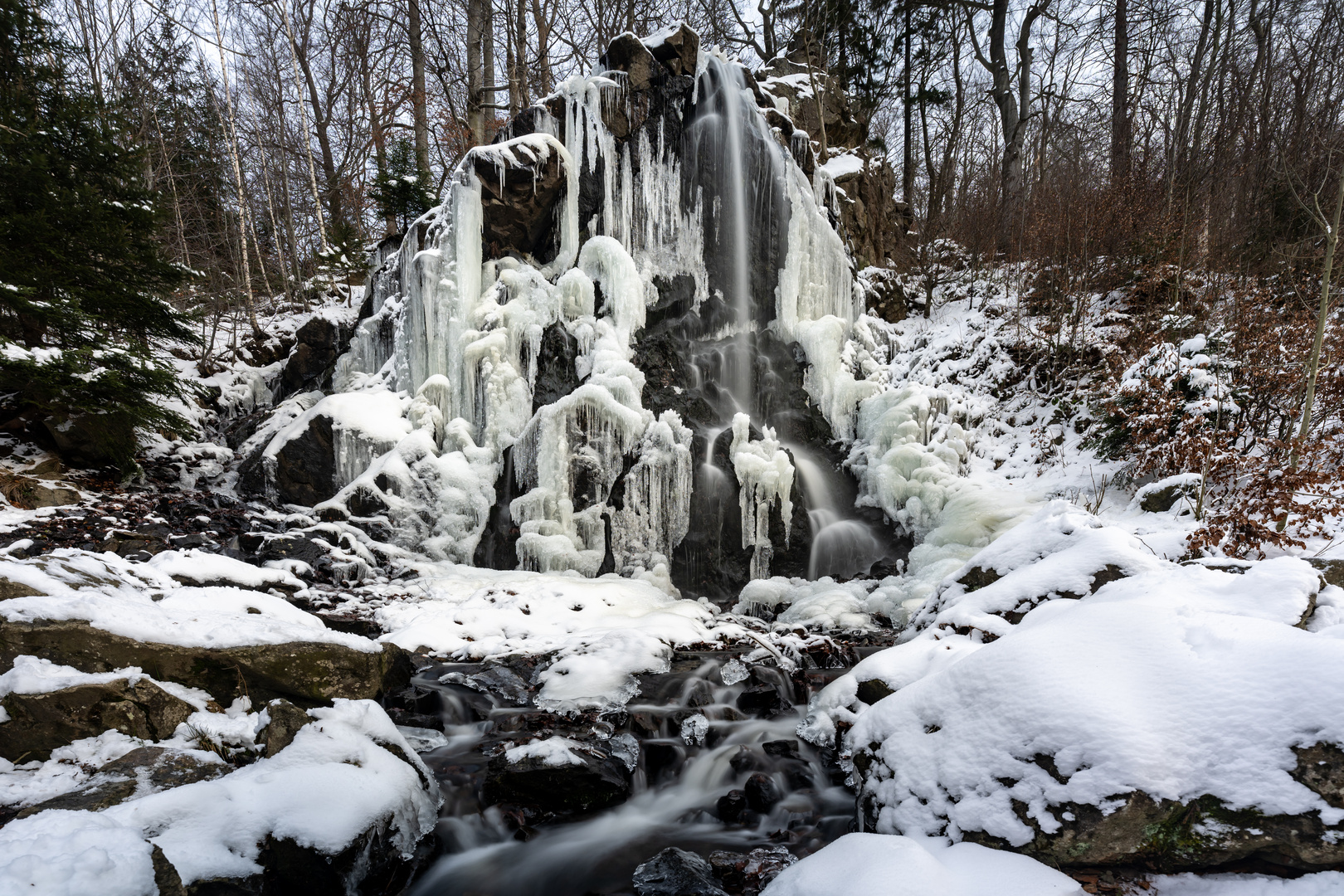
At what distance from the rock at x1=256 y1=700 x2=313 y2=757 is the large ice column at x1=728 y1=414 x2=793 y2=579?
20.1ft

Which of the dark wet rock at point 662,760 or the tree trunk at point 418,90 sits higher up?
the tree trunk at point 418,90

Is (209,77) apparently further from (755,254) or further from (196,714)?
(196,714)

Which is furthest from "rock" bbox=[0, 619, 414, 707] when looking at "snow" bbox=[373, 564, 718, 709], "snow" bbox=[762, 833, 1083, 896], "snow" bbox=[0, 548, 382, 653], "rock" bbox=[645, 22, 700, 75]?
"rock" bbox=[645, 22, 700, 75]

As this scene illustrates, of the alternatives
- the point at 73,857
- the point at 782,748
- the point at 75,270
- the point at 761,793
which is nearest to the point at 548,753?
the point at 761,793

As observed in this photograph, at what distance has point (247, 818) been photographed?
2.67 metres

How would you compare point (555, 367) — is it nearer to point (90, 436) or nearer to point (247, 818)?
point (90, 436)

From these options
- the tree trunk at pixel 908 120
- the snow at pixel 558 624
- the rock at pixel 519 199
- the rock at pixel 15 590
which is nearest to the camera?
the rock at pixel 15 590

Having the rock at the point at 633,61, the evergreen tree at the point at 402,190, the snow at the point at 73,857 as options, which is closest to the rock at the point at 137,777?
the snow at the point at 73,857

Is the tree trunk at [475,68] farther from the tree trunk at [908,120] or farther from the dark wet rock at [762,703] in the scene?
the dark wet rock at [762,703]

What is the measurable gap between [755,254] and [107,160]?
407 inches

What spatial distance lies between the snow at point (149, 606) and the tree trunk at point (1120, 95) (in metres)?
15.6

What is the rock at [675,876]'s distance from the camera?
3.16 meters

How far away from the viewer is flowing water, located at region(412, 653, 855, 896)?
138 inches

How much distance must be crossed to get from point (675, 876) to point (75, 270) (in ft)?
36.9
